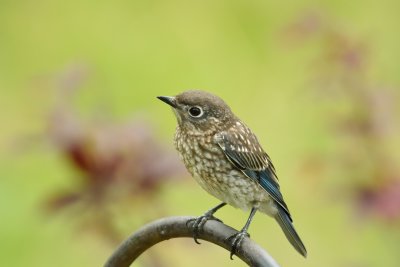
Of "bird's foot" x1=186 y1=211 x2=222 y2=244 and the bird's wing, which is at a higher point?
the bird's wing

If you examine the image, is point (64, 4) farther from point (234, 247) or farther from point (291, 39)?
Answer: point (234, 247)

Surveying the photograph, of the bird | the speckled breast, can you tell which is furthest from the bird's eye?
the speckled breast

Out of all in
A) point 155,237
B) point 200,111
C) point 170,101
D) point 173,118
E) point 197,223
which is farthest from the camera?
point 173,118

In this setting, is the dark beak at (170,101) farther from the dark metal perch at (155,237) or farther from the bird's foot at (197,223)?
the dark metal perch at (155,237)

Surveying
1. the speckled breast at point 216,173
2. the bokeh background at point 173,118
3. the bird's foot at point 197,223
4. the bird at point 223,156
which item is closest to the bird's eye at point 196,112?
the bird at point 223,156

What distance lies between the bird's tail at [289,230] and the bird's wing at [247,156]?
0.22 feet

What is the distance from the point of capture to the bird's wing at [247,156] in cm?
356

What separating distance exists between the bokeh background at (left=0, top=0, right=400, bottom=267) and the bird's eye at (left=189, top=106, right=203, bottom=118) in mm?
620

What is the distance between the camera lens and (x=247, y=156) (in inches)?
141

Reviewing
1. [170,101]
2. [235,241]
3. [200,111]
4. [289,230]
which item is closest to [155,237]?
[235,241]

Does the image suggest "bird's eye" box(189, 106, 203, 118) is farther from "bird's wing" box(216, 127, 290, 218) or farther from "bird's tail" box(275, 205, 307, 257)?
"bird's tail" box(275, 205, 307, 257)

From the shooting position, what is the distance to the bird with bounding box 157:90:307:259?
138 inches

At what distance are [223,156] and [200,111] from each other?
199 millimetres

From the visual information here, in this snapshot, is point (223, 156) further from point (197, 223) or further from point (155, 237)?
point (155, 237)
